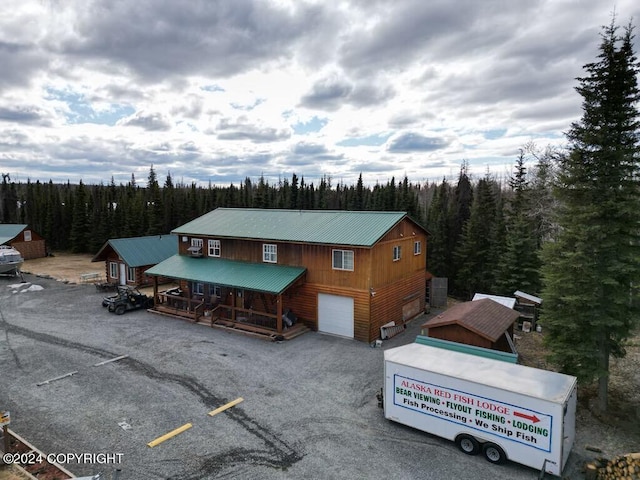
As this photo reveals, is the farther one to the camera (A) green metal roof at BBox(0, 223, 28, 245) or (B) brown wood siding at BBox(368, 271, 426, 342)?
(A) green metal roof at BBox(0, 223, 28, 245)

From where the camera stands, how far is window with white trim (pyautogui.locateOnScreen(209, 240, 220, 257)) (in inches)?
1066

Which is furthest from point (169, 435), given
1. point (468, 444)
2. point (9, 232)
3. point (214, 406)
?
point (9, 232)

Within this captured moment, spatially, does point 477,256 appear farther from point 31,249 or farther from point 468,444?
point 31,249

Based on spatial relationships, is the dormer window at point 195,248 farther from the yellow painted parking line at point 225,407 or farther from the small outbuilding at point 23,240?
the small outbuilding at point 23,240

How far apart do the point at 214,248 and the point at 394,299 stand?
12.6 metres

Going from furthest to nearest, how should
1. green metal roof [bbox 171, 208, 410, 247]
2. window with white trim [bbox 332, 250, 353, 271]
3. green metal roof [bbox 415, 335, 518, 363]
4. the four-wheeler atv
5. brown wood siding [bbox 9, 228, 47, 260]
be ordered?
brown wood siding [bbox 9, 228, 47, 260] < the four-wheeler atv < green metal roof [bbox 171, 208, 410, 247] < window with white trim [bbox 332, 250, 353, 271] < green metal roof [bbox 415, 335, 518, 363]

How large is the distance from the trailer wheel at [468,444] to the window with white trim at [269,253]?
15.0 m

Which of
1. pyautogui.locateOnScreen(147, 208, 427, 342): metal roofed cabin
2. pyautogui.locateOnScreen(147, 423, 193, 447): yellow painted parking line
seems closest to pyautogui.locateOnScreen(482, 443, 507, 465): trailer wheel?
pyautogui.locateOnScreen(147, 423, 193, 447): yellow painted parking line

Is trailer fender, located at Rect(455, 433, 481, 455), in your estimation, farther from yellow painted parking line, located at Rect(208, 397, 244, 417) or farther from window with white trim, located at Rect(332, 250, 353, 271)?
window with white trim, located at Rect(332, 250, 353, 271)

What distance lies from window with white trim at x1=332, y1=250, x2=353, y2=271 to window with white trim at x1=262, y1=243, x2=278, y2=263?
4236 mm

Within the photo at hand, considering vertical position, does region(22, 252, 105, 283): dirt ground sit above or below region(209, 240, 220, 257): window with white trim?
below

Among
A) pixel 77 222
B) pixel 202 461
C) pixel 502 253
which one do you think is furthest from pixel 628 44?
pixel 77 222

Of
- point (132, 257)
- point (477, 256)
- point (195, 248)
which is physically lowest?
point (477, 256)

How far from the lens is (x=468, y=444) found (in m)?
11.4
